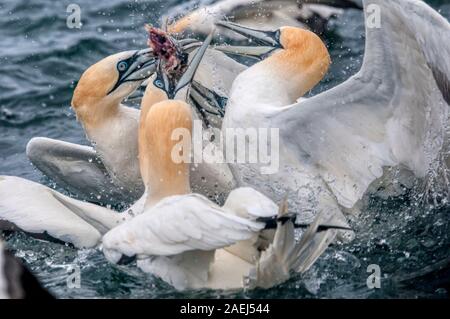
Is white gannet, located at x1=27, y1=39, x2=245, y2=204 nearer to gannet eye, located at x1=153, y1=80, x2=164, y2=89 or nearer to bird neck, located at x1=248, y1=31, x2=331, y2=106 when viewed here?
gannet eye, located at x1=153, y1=80, x2=164, y2=89

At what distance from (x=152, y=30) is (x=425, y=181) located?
2.45 metres

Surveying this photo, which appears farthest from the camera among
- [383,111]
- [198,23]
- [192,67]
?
[198,23]

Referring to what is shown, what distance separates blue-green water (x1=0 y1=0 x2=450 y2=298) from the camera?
9.36 meters

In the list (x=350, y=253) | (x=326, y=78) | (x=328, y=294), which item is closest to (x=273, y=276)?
(x=328, y=294)

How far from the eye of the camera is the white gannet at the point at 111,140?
10.6 m

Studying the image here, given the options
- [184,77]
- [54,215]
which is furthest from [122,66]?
[54,215]

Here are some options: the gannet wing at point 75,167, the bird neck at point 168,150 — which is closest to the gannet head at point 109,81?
the gannet wing at point 75,167

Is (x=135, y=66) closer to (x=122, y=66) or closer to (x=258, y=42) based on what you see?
(x=122, y=66)


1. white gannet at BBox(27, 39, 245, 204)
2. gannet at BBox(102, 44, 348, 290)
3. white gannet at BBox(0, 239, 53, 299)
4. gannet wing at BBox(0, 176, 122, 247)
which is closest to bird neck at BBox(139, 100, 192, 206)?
gannet at BBox(102, 44, 348, 290)

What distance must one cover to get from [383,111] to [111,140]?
238 cm

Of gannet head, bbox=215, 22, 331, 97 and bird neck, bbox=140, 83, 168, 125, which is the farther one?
bird neck, bbox=140, 83, 168, 125

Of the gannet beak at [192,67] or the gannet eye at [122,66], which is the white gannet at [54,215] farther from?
the gannet eye at [122,66]

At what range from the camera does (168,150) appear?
934cm
